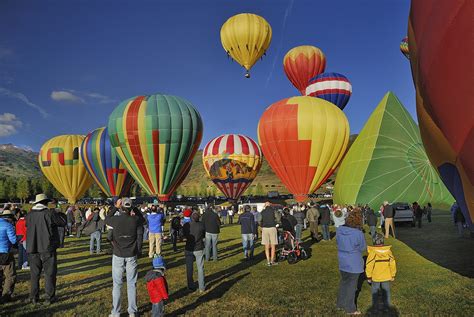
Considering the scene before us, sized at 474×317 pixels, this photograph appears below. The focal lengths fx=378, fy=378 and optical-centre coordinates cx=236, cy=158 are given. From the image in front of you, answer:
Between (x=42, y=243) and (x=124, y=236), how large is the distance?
2.01m

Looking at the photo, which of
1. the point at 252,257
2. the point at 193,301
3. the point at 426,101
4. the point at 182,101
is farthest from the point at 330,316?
the point at 182,101

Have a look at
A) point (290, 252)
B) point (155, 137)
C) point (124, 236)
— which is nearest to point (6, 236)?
point (124, 236)

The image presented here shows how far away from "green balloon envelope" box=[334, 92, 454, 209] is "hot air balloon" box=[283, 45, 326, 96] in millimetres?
21652

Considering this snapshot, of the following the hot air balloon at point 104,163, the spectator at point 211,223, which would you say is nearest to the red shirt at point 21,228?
the spectator at point 211,223

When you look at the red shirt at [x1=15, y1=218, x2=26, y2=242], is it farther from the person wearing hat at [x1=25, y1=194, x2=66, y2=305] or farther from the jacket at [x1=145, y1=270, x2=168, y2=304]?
the jacket at [x1=145, y1=270, x2=168, y2=304]

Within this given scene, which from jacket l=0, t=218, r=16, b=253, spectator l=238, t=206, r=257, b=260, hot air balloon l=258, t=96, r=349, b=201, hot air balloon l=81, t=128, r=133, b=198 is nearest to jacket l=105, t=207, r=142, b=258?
jacket l=0, t=218, r=16, b=253

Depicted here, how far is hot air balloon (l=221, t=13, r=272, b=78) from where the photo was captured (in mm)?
40594

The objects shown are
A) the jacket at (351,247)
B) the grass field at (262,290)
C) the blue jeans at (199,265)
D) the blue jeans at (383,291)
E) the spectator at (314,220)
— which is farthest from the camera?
the spectator at (314,220)

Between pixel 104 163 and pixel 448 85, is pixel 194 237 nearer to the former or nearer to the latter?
pixel 448 85

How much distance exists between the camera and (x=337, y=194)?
29906mm

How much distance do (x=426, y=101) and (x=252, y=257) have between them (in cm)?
766

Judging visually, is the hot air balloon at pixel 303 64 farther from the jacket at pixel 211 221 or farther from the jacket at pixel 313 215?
the jacket at pixel 211 221

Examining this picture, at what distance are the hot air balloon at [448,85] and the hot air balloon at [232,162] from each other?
37689 mm

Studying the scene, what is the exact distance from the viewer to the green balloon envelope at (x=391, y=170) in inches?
1058
